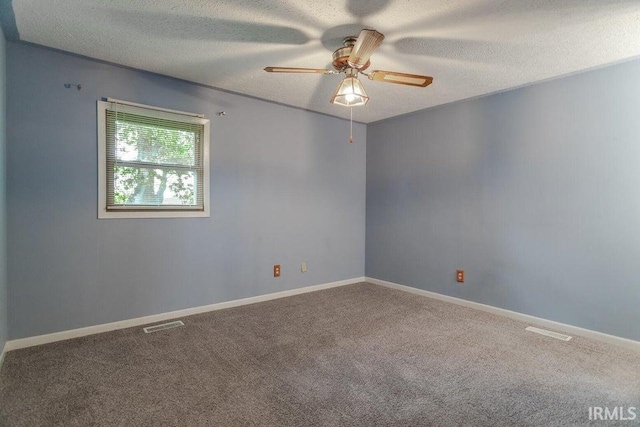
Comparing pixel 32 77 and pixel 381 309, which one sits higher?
pixel 32 77

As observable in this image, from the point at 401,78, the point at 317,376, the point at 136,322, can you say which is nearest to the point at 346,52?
the point at 401,78

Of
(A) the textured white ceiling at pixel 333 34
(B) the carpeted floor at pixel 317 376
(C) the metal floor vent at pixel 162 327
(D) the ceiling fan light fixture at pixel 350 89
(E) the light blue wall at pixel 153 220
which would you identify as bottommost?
(B) the carpeted floor at pixel 317 376

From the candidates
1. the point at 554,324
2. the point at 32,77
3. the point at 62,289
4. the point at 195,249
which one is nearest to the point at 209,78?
the point at 32,77

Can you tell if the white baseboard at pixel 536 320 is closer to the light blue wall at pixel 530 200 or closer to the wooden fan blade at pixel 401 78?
the light blue wall at pixel 530 200

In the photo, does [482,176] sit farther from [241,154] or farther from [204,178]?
[204,178]

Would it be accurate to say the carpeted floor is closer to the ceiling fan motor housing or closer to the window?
the window

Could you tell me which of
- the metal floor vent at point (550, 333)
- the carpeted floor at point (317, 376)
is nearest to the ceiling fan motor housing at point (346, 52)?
the carpeted floor at point (317, 376)

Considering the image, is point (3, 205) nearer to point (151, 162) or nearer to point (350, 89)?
point (151, 162)

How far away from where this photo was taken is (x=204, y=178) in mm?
3312

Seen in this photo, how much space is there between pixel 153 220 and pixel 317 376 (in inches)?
79.6

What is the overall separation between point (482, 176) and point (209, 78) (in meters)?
2.95

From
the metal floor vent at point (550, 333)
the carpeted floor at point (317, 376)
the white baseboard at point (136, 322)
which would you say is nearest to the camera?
the carpeted floor at point (317, 376)

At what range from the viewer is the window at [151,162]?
280 cm

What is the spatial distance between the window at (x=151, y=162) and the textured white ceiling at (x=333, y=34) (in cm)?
43
